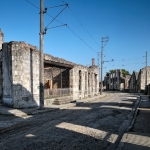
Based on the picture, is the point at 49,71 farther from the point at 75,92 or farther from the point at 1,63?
the point at 1,63

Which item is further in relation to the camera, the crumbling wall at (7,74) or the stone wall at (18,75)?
the crumbling wall at (7,74)

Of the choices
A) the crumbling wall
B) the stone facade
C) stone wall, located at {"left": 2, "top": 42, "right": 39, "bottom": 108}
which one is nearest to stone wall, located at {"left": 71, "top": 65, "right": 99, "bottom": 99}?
the stone facade

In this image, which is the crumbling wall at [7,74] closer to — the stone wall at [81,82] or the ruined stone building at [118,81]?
the stone wall at [81,82]

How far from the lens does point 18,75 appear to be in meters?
12.4

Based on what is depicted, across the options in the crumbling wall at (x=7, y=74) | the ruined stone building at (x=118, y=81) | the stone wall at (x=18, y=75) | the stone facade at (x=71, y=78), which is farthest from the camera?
the ruined stone building at (x=118, y=81)

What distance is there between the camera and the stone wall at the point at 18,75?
12.3 m

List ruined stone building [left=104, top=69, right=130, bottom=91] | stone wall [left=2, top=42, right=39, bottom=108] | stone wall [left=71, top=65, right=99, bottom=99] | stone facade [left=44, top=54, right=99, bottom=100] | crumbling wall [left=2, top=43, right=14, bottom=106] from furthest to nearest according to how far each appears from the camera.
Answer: ruined stone building [left=104, top=69, right=130, bottom=91], stone wall [left=71, top=65, right=99, bottom=99], stone facade [left=44, top=54, right=99, bottom=100], crumbling wall [left=2, top=43, right=14, bottom=106], stone wall [left=2, top=42, right=39, bottom=108]

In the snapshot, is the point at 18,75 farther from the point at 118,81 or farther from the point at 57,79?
the point at 118,81

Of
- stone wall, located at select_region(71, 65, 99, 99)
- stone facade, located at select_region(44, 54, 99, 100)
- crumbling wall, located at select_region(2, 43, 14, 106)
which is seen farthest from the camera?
stone wall, located at select_region(71, 65, 99, 99)

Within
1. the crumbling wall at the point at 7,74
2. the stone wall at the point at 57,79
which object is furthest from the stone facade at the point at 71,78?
the crumbling wall at the point at 7,74

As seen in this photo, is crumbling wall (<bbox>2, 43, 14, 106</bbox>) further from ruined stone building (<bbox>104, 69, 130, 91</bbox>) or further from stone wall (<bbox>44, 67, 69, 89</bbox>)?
ruined stone building (<bbox>104, 69, 130, 91</bbox>)

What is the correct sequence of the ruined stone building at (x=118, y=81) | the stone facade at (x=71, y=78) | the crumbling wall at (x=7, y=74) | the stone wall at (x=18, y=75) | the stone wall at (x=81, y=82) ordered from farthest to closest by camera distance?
the ruined stone building at (x=118, y=81) < the stone wall at (x=81, y=82) < the stone facade at (x=71, y=78) < the crumbling wall at (x=7, y=74) < the stone wall at (x=18, y=75)

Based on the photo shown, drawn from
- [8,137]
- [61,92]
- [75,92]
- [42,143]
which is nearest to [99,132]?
[42,143]

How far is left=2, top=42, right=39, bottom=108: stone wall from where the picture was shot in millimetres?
12320
